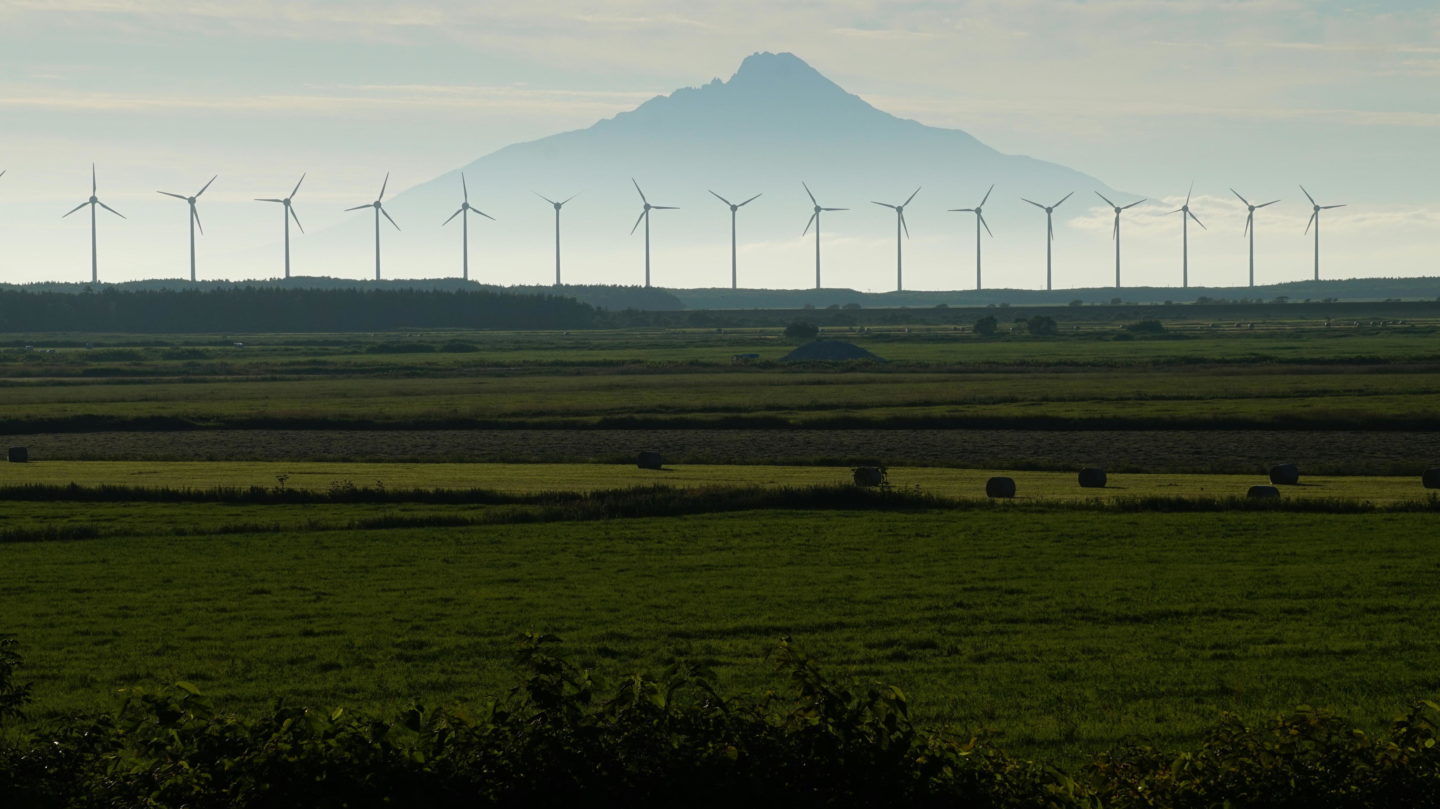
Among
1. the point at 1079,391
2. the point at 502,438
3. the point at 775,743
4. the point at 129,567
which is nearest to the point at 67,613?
the point at 129,567

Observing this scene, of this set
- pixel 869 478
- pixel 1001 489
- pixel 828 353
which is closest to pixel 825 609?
pixel 1001 489

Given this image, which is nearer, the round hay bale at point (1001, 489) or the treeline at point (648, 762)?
the treeline at point (648, 762)

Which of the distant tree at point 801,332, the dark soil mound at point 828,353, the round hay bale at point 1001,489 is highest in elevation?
the distant tree at point 801,332

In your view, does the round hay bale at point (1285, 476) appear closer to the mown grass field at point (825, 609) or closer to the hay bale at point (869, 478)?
the mown grass field at point (825, 609)

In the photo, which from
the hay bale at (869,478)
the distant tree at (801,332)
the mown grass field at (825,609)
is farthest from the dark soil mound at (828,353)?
the mown grass field at (825,609)

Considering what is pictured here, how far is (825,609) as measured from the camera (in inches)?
1113

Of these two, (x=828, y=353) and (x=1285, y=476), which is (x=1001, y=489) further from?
(x=828, y=353)

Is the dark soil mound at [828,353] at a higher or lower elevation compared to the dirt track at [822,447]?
higher

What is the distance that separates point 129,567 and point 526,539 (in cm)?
927

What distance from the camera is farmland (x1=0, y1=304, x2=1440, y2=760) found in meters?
22.5

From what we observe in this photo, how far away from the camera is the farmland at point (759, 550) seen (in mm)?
22500

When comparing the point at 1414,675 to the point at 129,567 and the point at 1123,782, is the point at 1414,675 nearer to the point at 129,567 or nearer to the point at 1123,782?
the point at 1123,782

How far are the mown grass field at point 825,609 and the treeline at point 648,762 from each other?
5360mm

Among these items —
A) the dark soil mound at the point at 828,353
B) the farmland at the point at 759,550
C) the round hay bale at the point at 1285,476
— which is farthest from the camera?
the dark soil mound at the point at 828,353
